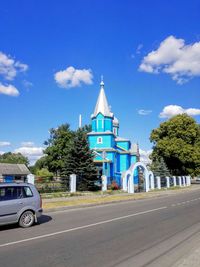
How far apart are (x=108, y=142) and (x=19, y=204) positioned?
4365cm

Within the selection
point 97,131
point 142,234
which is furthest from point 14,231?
point 97,131

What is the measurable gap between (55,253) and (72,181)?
72.2ft

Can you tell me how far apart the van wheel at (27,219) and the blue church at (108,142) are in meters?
38.1

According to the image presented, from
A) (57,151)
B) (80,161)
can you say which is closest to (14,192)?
(80,161)

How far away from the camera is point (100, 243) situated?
884 cm

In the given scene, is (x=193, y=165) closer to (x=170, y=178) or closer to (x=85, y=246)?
(x=170, y=178)

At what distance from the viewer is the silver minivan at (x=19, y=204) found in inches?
446

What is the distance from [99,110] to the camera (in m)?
57.8

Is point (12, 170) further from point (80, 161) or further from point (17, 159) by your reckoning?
point (17, 159)

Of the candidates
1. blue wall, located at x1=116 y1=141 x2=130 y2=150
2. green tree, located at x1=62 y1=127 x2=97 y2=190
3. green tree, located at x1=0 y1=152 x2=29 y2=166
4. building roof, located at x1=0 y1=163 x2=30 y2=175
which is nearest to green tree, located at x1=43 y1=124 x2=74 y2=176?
building roof, located at x1=0 y1=163 x2=30 y2=175

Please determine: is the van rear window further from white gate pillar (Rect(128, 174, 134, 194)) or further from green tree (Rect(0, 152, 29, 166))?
green tree (Rect(0, 152, 29, 166))

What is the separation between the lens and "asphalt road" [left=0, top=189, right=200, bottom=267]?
23.2 feet

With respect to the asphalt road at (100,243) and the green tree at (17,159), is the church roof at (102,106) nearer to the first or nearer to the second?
the asphalt road at (100,243)

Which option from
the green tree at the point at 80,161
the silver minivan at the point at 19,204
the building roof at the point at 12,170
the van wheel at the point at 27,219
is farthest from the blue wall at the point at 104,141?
the van wheel at the point at 27,219
